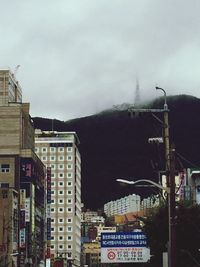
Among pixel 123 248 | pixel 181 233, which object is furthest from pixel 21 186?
pixel 181 233

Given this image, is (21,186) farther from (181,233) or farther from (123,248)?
(181,233)

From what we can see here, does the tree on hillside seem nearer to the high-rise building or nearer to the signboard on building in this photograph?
the signboard on building

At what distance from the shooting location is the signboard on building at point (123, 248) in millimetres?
44500

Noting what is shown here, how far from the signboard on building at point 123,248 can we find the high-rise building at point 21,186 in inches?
3559

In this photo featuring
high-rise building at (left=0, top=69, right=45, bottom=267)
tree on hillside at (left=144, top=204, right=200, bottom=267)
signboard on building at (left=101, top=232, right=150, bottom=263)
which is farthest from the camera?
high-rise building at (left=0, top=69, right=45, bottom=267)

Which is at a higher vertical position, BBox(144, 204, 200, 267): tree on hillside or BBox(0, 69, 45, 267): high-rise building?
BBox(0, 69, 45, 267): high-rise building

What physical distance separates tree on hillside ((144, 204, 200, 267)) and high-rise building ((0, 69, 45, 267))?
9589 centimetres

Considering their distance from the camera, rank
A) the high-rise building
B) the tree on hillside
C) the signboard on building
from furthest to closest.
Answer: the high-rise building
the signboard on building
the tree on hillside

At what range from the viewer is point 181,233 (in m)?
37.8

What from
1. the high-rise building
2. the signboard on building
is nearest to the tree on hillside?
the signboard on building

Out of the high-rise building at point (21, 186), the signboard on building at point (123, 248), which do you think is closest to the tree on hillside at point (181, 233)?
the signboard on building at point (123, 248)

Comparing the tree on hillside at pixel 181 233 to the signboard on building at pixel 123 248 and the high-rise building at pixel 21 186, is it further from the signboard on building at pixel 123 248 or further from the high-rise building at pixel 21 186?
the high-rise building at pixel 21 186

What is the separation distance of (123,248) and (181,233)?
792 centimetres

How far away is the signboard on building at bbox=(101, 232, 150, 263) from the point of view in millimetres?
44500
